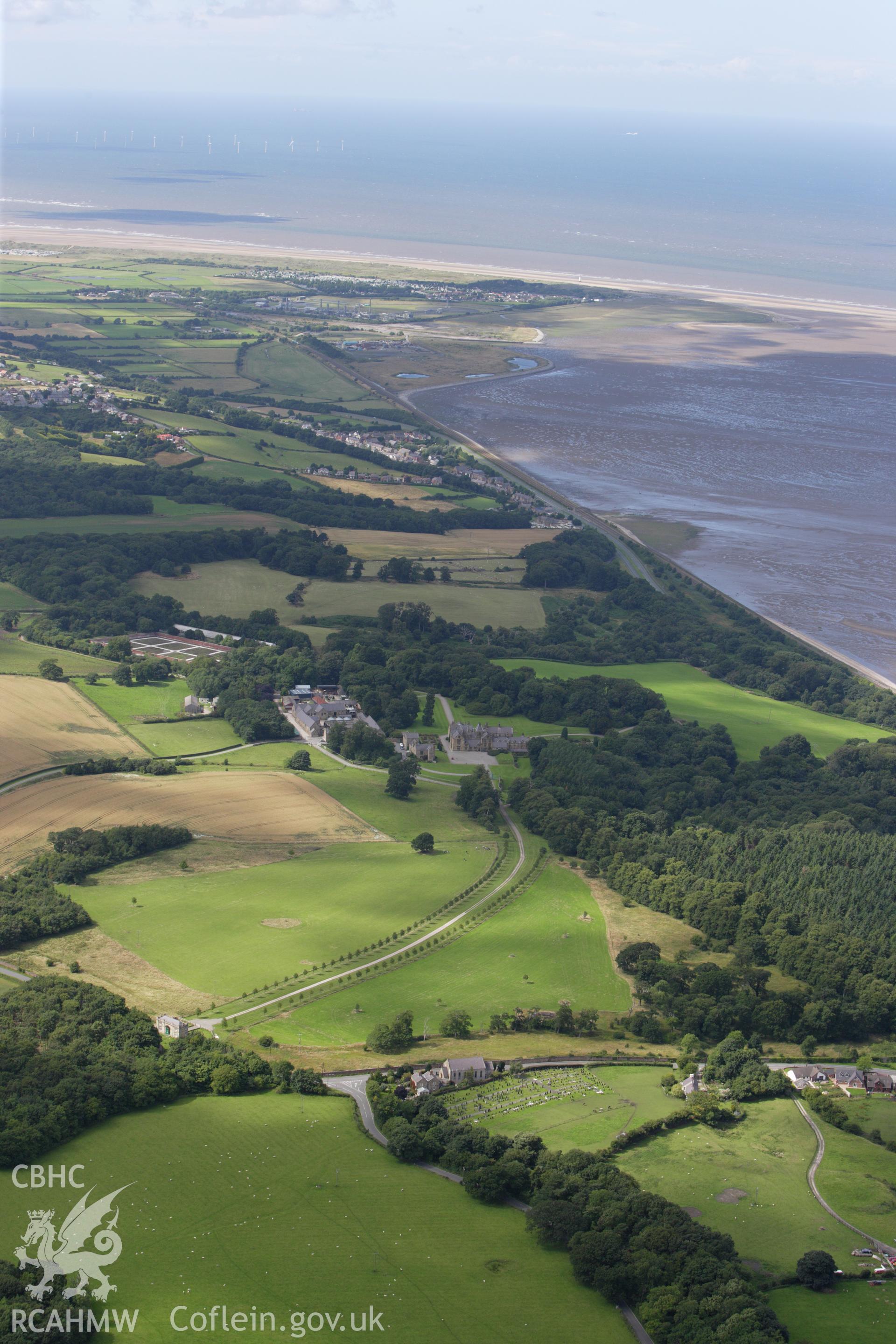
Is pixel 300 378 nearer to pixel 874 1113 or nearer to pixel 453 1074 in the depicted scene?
pixel 453 1074

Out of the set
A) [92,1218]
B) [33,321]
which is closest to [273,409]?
[33,321]

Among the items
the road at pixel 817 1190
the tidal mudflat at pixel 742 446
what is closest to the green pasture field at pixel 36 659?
the tidal mudflat at pixel 742 446

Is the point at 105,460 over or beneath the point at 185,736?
over

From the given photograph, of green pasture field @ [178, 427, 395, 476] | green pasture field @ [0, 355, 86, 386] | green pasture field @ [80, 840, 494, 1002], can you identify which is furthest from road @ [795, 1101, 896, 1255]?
green pasture field @ [0, 355, 86, 386]

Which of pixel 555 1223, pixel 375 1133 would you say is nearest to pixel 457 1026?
pixel 375 1133

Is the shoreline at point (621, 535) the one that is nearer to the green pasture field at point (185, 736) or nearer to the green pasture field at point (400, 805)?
the green pasture field at point (400, 805)

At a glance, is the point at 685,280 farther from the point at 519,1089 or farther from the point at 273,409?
the point at 519,1089
